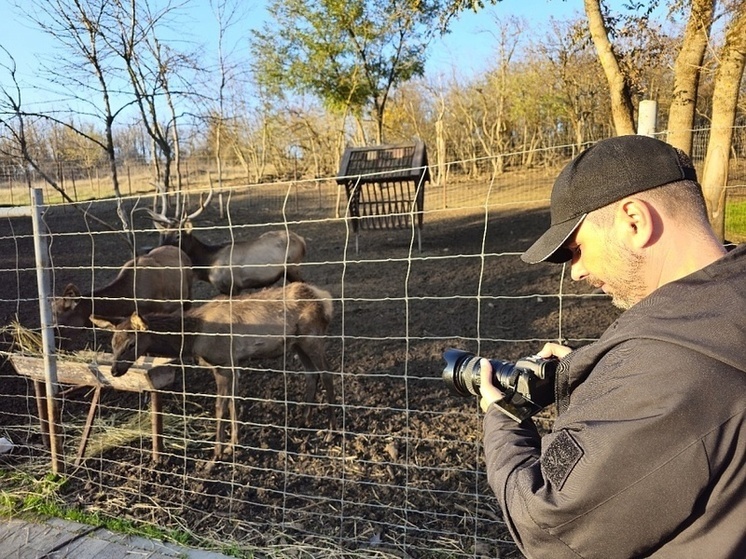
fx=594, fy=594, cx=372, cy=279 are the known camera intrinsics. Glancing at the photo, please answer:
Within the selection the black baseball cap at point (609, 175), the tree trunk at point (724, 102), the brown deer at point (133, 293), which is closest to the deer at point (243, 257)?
the brown deer at point (133, 293)

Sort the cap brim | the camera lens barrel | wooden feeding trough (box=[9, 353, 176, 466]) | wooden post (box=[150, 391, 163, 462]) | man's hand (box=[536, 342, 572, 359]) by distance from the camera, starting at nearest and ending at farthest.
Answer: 1. the cap brim
2. the camera lens barrel
3. man's hand (box=[536, 342, 572, 359])
4. wooden feeding trough (box=[9, 353, 176, 466])
5. wooden post (box=[150, 391, 163, 462])

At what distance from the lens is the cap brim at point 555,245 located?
1.51 m

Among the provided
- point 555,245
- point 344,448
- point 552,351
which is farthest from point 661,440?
point 344,448

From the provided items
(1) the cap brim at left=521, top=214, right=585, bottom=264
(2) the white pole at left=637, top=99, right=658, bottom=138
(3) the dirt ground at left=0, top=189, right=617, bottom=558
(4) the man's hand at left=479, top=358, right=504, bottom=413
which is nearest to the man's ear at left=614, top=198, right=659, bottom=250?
(1) the cap brim at left=521, top=214, right=585, bottom=264

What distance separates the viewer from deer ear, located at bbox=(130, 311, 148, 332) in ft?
15.8

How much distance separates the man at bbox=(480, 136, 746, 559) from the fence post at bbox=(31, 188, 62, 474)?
3.86 meters

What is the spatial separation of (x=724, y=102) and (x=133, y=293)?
7.56 m

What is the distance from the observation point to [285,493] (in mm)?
3873

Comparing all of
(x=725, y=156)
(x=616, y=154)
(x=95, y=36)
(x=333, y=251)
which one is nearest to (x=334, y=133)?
(x=333, y=251)

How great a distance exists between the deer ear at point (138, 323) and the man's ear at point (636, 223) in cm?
422

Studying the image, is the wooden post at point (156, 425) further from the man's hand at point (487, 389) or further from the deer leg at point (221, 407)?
the man's hand at point (487, 389)

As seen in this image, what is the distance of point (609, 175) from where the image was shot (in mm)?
1425

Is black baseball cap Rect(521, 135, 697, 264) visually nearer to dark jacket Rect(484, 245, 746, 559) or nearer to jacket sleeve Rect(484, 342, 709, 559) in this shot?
dark jacket Rect(484, 245, 746, 559)

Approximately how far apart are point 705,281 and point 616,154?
0.38 metres
